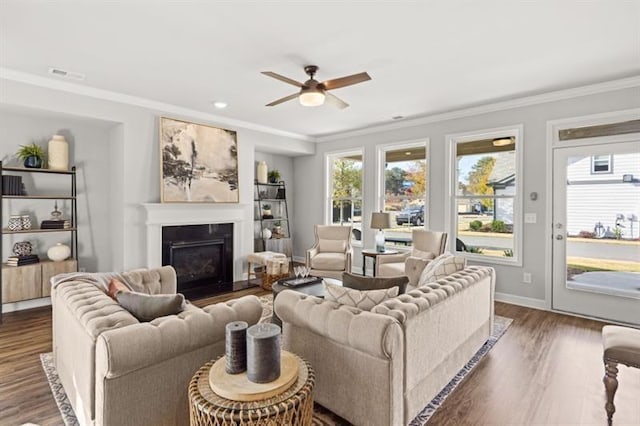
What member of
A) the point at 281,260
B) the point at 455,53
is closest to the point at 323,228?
the point at 281,260

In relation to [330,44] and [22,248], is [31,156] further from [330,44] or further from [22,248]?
[330,44]

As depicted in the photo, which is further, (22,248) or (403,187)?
(403,187)

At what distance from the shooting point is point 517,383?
2.45 meters

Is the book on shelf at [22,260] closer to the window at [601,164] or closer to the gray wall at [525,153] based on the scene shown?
the gray wall at [525,153]

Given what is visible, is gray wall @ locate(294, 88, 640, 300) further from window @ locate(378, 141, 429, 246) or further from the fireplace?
the fireplace

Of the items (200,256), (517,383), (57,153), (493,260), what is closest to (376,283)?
(517,383)

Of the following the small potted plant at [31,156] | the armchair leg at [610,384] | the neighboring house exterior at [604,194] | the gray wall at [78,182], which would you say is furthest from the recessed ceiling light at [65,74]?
the neighboring house exterior at [604,194]

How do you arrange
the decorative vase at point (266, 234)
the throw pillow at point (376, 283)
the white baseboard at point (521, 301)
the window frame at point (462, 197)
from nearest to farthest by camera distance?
the throw pillow at point (376, 283) → the white baseboard at point (521, 301) → the window frame at point (462, 197) → the decorative vase at point (266, 234)

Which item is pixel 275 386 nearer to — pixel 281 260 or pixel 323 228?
pixel 281 260

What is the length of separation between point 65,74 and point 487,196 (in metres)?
5.48

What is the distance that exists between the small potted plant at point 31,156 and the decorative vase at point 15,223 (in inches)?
24.9

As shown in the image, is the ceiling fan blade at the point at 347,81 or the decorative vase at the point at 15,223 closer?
the ceiling fan blade at the point at 347,81

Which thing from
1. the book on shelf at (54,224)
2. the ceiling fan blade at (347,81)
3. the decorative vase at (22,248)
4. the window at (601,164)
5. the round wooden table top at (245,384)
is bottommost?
the round wooden table top at (245,384)

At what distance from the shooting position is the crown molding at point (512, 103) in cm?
367
